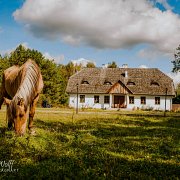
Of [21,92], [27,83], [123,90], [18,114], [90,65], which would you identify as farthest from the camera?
[90,65]

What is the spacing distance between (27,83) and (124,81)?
44851 mm

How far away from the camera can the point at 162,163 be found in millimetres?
6969

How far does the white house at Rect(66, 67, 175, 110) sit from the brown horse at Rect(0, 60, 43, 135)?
37.9m

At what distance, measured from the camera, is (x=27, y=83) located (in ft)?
31.8

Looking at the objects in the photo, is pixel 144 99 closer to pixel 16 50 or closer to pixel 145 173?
pixel 16 50

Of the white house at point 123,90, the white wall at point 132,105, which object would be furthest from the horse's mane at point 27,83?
the white wall at point 132,105

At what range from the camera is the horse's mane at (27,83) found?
356 inches

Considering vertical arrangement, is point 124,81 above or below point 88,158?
above

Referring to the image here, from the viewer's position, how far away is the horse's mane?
356 inches

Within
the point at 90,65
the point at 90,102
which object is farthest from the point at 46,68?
the point at 90,65

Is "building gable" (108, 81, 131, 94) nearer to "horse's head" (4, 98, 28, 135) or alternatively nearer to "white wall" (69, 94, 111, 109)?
"white wall" (69, 94, 111, 109)

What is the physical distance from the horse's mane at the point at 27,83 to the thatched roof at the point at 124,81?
39.9 meters

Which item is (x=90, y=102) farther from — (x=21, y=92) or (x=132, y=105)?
(x=21, y=92)

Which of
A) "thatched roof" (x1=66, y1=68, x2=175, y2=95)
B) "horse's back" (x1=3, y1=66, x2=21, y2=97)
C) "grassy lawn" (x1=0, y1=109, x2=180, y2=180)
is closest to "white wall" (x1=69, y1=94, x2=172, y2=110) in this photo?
"thatched roof" (x1=66, y1=68, x2=175, y2=95)
